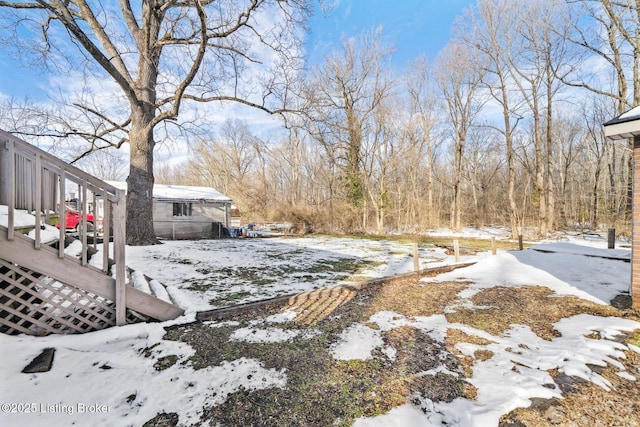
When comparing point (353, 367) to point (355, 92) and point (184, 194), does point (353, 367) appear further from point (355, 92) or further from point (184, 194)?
point (355, 92)

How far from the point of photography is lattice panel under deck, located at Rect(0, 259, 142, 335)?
2.79 metres

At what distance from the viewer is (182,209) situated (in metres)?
15.8

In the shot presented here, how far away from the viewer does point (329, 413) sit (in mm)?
1959

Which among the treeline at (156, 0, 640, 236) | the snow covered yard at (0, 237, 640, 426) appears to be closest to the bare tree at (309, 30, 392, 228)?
the treeline at (156, 0, 640, 236)

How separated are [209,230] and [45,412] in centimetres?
1518

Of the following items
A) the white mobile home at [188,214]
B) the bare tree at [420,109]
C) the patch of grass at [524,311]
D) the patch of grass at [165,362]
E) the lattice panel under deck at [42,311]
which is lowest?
the patch of grass at [524,311]

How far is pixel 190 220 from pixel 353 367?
607 inches

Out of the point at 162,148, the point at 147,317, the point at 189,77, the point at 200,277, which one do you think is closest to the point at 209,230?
the point at 162,148

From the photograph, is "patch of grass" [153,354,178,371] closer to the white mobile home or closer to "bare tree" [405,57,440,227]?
the white mobile home

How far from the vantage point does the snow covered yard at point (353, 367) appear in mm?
1953

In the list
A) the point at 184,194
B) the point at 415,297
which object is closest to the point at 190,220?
the point at 184,194

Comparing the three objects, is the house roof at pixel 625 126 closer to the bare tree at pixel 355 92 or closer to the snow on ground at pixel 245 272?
the snow on ground at pixel 245 272

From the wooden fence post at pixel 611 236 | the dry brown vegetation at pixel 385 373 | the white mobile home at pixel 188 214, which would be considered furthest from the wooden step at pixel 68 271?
the white mobile home at pixel 188 214

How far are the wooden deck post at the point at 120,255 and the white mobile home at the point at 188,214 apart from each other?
43.5ft
